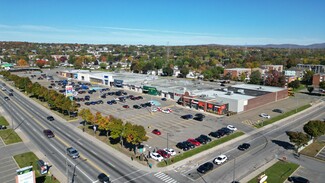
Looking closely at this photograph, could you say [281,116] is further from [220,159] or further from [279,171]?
[220,159]

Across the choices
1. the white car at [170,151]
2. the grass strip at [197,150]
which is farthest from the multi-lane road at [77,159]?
the white car at [170,151]

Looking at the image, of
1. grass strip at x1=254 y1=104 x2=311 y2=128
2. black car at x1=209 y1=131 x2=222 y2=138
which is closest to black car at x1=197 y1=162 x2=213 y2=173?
black car at x1=209 y1=131 x2=222 y2=138

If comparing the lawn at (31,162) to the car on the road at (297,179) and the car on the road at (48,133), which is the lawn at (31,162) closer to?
the car on the road at (48,133)

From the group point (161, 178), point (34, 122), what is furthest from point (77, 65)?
point (161, 178)

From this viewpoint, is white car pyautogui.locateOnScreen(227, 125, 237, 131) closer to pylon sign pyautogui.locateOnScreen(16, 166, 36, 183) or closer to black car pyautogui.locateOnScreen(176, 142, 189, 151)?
black car pyautogui.locateOnScreen(176, 142, 189, 151)

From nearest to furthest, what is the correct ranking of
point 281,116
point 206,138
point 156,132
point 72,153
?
point 72,153
point 206,138
point 156,132
point 281,116

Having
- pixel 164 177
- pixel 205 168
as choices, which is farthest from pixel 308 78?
pixel 164 177

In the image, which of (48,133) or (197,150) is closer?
(197,150)

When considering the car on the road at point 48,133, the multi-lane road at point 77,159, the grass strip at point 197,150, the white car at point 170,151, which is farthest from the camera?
the car on the road at point 48,133
